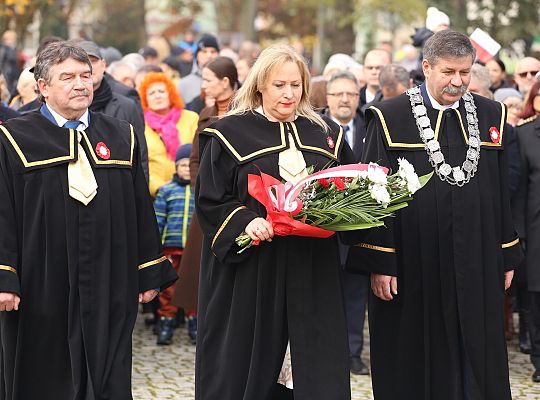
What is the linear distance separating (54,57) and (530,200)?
439 centimetres

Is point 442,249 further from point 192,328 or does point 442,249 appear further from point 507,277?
point 192,328

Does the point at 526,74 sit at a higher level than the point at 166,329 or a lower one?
higher

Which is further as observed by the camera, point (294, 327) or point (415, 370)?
point (415, 370)

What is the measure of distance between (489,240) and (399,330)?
75 cm

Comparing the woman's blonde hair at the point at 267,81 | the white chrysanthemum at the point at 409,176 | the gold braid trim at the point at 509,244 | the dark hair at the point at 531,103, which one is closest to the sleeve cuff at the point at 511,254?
the gold braid trim at the point at 509,244

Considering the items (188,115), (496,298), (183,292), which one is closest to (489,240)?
(496,298)

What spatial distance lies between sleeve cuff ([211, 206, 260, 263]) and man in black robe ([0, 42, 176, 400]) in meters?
0.58

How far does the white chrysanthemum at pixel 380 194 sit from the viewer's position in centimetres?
614

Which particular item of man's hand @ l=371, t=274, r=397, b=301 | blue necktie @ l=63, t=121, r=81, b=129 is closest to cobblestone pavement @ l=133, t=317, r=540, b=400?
man's hand @ l=371, t=274, r=397, b=301

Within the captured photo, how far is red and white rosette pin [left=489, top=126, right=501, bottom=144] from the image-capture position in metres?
7.07

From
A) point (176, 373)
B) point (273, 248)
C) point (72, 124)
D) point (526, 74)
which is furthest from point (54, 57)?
point (526, 74)

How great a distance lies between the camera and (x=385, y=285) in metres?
6.84

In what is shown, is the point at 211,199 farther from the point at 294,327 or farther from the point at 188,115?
the point at 188,115

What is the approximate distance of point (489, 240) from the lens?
700cm
